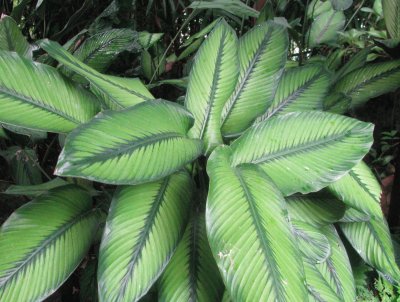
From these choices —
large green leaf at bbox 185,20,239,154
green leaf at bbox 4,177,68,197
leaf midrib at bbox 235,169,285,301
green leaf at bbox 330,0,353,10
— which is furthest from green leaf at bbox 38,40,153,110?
green leaf at bbox 330,0,353,10

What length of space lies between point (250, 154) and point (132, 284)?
1.10 ft

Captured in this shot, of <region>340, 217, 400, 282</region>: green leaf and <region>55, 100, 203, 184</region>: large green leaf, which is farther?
<region>340, 217, 400, 282</region>: green leaf

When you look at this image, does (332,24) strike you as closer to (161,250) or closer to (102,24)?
(102,24)

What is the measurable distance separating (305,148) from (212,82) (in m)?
0.28

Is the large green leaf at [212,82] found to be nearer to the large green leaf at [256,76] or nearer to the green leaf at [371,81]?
the large green leaf at [256,76]

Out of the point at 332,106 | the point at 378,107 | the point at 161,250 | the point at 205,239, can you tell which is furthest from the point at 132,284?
the point at 378,107

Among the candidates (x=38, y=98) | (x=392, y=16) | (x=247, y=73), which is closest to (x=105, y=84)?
(x=38, y=98)

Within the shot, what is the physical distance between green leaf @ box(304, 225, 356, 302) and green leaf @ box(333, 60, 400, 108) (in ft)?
1.61

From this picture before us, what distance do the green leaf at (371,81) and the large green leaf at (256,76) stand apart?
0.41 meters

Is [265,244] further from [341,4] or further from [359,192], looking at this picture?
[341,4]

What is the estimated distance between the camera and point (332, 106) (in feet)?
3.69

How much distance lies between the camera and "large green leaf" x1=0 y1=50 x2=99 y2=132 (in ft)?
2.41

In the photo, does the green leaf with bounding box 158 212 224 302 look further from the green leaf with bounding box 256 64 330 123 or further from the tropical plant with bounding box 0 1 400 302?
the green leaf with bounding box 256 64 330 123

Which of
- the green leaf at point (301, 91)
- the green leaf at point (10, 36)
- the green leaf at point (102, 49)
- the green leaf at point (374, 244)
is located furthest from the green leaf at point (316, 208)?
the green leaf at point (10, 36)
